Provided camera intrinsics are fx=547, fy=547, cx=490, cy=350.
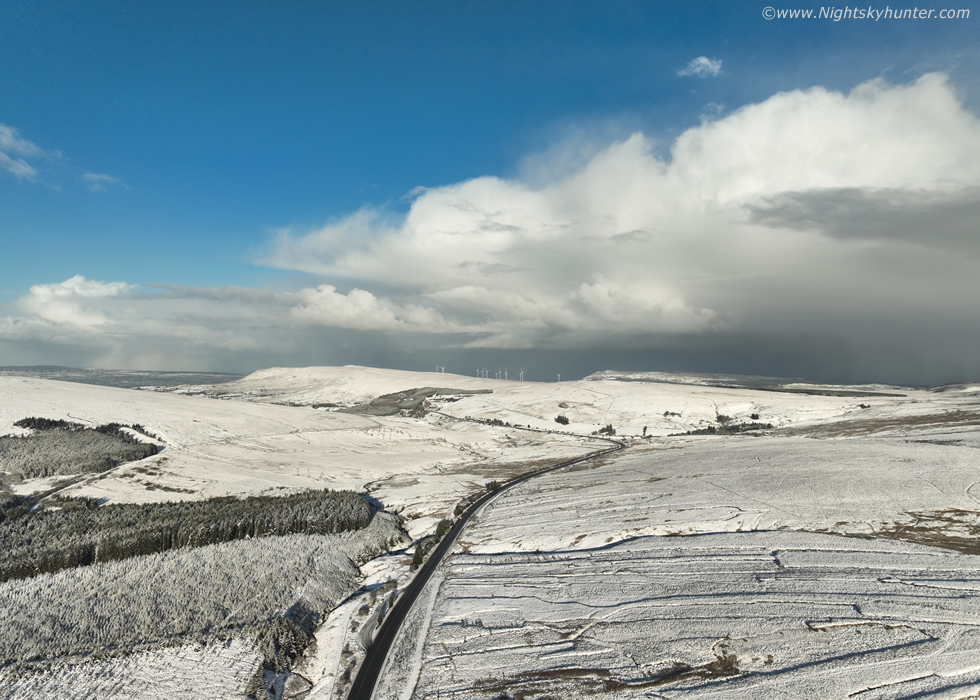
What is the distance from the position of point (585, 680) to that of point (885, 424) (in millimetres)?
91255

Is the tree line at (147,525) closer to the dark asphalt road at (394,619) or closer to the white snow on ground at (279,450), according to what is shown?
the white snow on ground at (279,450)

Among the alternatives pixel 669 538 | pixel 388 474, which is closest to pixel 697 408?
pixel 388 474

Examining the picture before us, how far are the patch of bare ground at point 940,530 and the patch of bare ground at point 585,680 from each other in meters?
20.7

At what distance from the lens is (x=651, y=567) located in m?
32.9

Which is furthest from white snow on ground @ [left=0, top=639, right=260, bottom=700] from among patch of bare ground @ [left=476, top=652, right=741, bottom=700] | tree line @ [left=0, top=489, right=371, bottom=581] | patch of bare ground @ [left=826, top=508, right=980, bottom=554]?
patch of bare ground @ [left=826, top=508, right=980, bottom=554]

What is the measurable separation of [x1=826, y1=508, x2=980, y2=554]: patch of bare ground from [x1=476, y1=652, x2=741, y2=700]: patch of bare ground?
2068cm

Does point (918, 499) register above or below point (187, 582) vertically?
above

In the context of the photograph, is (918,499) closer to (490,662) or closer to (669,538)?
(669,538)

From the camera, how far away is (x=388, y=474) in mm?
69812

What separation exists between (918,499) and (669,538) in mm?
21834

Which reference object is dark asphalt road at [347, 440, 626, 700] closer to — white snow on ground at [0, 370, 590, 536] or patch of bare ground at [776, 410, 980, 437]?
white snow on ground at [0, 370, 590, 536]

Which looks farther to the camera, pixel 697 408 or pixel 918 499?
pixel 697 408

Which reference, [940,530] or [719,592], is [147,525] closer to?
[719,592]

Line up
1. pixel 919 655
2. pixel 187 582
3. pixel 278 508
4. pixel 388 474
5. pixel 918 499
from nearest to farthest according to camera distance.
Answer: pixel 919 655
pixel 187 582
pixel 918 499
pixel 278 508
pixel 388 474
